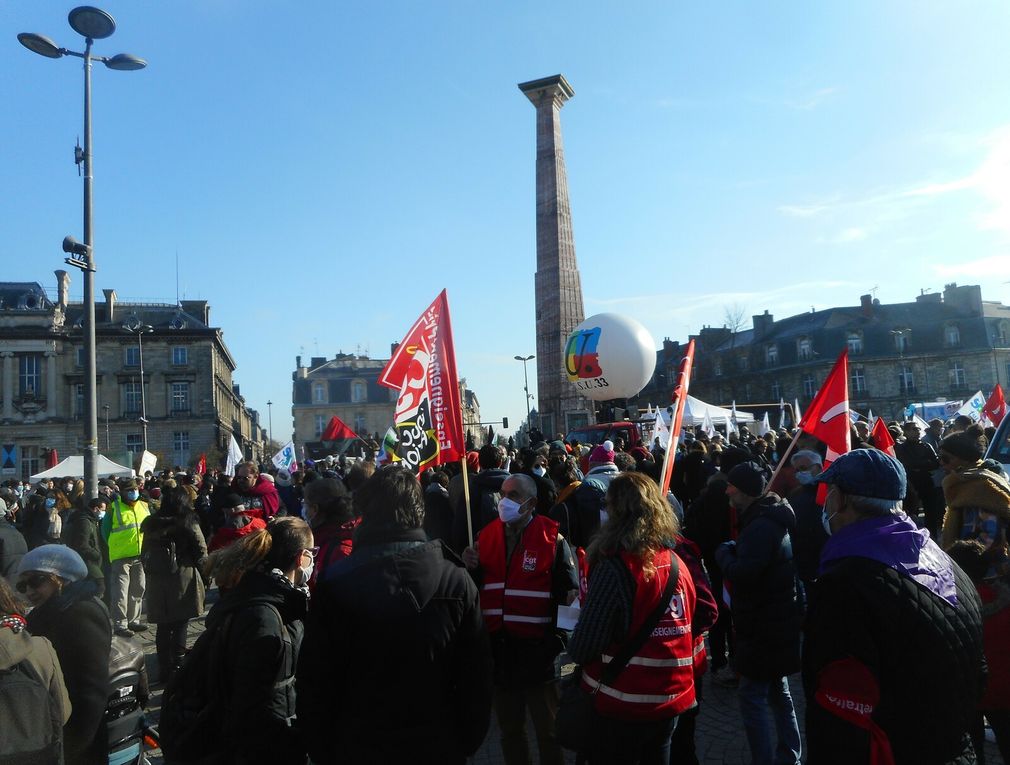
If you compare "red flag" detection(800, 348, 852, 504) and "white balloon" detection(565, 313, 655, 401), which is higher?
"white balloon" detection(565, 313, 655, 401)

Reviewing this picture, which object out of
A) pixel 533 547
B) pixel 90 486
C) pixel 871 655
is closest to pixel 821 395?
pixel 533 547

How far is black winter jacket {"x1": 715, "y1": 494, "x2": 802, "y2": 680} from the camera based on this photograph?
3961 mm

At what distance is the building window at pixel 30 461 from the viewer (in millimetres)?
53625

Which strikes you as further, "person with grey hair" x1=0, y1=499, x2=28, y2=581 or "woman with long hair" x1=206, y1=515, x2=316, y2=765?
"person with grey hair" x1=0, y1=499, x2=28, y2=581

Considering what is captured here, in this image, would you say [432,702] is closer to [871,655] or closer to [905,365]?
[871,655]

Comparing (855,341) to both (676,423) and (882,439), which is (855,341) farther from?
(676,423)

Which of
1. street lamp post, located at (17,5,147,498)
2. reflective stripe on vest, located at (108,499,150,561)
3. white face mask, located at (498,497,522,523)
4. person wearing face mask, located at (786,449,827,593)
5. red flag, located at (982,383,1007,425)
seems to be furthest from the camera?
red flag, located at (982,383,1007,425)

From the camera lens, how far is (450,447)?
5512 millimetres

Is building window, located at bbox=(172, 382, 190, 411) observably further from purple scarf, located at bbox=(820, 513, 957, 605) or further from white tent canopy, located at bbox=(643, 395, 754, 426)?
purple scarf, located at bbox=(820, 513, 957, 605)

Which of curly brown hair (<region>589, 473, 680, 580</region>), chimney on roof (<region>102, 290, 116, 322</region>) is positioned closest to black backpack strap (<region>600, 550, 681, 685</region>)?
curly brown hair (<region>589, 473, 680, 580</region>)

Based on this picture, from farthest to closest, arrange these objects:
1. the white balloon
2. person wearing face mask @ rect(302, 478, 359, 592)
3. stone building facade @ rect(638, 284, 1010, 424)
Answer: stone building facade @ rect(638, 284, 1010, 424)
the white balloon
person wearing face mask @ rect(302, 478, 359, 592)

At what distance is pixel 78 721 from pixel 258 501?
274 inches

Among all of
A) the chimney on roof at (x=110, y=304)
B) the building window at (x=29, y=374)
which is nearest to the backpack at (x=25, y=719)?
the building window at (x=29, y=374)

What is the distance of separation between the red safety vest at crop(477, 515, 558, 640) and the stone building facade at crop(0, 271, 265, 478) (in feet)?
174
